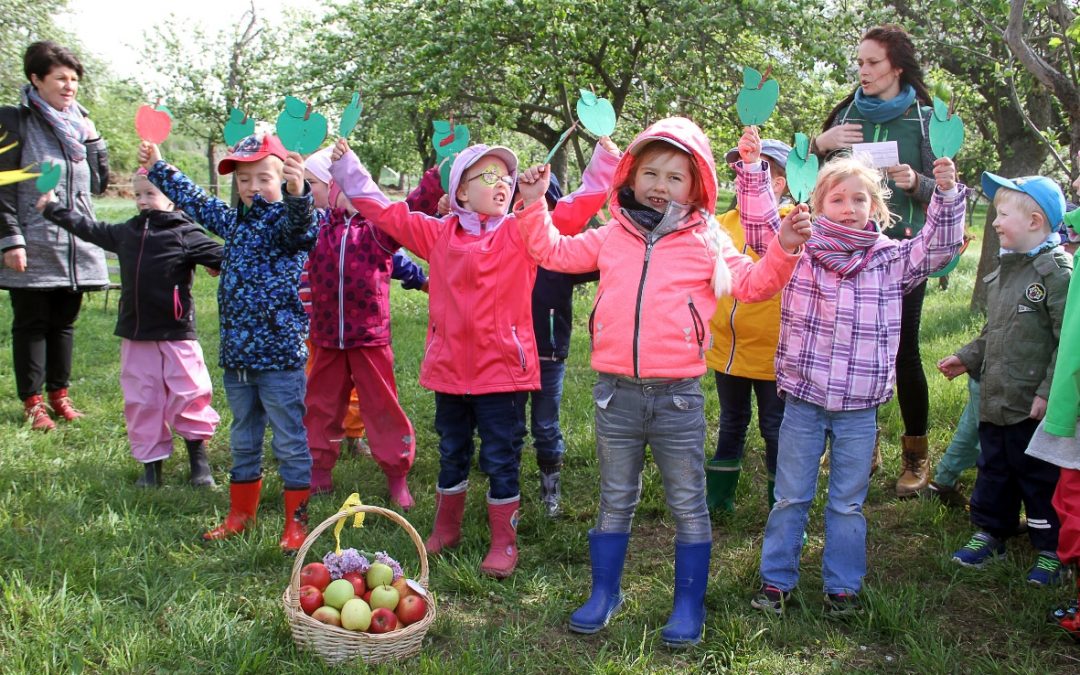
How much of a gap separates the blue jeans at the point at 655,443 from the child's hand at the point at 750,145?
2.72ft

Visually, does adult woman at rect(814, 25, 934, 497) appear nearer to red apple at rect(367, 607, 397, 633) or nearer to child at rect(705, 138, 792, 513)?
child at rect(705, 138, 792, 513)

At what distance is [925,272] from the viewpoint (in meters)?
3.21

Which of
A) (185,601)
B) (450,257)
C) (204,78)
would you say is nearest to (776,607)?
(450,257)

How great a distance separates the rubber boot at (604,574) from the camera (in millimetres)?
3182

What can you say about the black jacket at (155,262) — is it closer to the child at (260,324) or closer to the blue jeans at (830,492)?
the child at (260,324)

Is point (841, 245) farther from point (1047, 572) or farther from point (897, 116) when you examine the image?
point (1047, 572)

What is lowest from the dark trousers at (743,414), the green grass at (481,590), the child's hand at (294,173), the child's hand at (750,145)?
the green grass at (481,590)

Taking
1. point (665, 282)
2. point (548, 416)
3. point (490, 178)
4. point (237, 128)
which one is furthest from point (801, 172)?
point (237, 128)

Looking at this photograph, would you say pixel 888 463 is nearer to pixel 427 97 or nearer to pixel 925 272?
pixel 925 272

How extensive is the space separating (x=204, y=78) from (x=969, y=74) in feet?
84.7

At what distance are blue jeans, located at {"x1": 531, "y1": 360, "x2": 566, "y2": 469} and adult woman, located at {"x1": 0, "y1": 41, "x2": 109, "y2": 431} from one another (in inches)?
125

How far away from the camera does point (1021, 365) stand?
138 inches

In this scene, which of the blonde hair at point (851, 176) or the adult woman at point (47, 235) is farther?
the adult woman at point (47, 235)

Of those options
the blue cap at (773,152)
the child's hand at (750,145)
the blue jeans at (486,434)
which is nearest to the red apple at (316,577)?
the blue jeans at (486,434)
